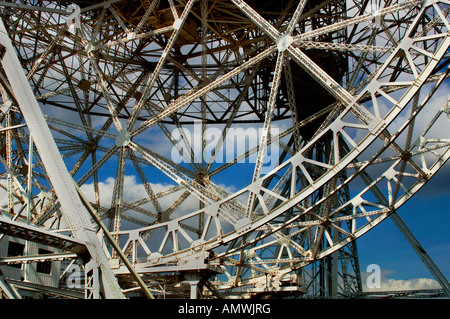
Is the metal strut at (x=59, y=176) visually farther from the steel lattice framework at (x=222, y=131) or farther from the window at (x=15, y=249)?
the window at (x=15, y=249)

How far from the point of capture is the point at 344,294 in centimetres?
2623

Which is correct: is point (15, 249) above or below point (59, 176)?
above

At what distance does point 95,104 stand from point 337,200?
13.8m

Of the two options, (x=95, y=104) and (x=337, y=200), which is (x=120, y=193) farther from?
(x=337, y=200)

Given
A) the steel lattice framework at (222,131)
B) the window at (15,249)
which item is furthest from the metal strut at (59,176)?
the window at (15,249)

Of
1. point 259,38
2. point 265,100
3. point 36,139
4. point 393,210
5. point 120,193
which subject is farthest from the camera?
point 265,100

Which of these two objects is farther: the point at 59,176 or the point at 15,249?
the point at 15,249

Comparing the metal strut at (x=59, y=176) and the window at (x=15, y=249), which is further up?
the window at (x=15, y=249)

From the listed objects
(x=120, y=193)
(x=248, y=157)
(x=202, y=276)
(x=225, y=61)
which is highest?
(x=225, y=61)

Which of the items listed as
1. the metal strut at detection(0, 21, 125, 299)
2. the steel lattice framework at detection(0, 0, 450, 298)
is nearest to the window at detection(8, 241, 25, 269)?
the steel lattice framework at detection(0, 0, 450, 298)

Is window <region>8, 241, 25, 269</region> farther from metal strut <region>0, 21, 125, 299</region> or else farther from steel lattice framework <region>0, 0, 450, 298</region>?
metal strut <region>0, 21, 125, 299</region>

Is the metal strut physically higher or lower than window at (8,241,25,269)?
lower

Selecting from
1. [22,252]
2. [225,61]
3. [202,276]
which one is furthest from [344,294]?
[22,252]
